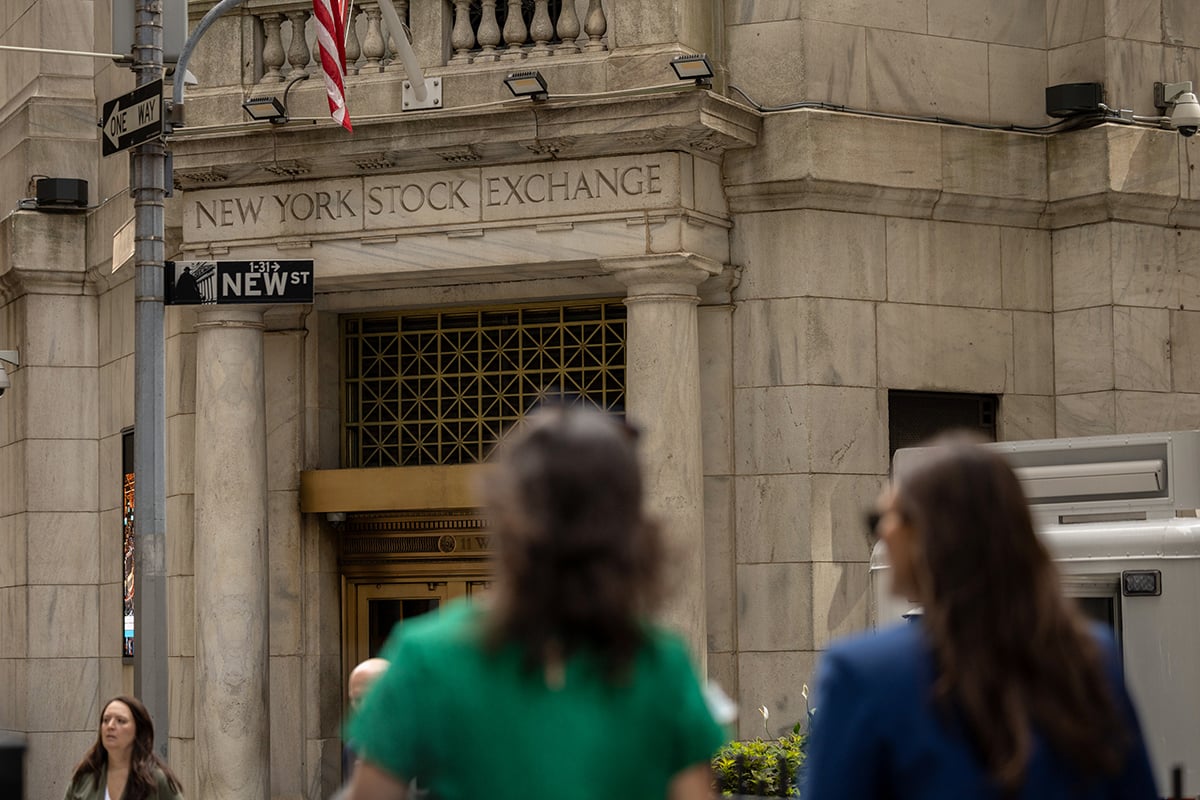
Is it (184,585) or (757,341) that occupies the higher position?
(757,341)

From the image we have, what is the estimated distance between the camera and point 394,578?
16.2 metres

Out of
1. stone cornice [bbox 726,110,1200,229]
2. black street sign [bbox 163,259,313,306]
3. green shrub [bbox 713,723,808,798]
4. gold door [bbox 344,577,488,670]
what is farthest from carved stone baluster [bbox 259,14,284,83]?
green shrub [bbox 713,723,808,798]

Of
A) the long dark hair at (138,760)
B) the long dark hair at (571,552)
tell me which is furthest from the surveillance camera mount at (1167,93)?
the long dark hair at (571,552)

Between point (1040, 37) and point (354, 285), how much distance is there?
584cm

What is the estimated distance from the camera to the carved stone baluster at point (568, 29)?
14828 mm

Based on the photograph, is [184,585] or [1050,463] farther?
[184,585]

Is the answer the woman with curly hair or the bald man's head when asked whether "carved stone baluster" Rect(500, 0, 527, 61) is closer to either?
the bald man's head

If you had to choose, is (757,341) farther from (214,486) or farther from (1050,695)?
(1050,695)

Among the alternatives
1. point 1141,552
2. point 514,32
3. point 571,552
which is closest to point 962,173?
point 514,32

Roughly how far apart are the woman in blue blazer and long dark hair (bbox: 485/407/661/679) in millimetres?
417

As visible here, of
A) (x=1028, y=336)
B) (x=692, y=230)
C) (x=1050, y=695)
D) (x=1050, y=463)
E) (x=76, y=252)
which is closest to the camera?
(x=1050, y=695)

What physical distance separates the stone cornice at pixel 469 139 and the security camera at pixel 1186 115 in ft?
10.9

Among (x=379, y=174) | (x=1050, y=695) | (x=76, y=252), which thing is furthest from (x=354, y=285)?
(x=1050, y=695)

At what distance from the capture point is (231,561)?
15.3 metres
